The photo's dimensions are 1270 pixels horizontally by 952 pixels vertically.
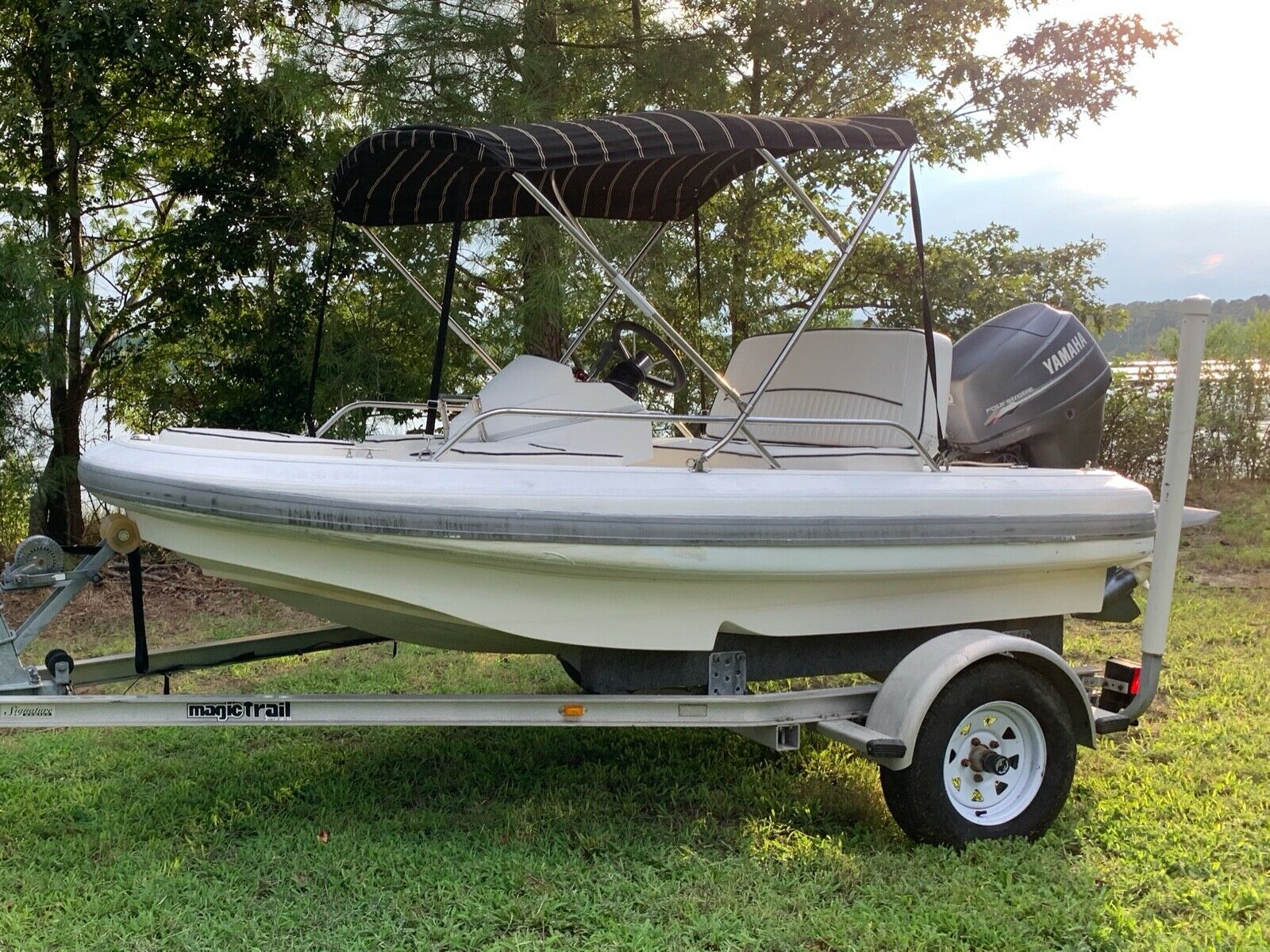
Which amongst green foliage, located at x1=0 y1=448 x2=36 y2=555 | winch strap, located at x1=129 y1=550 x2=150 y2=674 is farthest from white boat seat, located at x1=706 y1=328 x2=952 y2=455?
green foliage, located at x1=0 y1=448 x2=36 y2=555

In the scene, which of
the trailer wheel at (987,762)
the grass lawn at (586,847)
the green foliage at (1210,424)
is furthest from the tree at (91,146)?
the green foliage at (1210,424)

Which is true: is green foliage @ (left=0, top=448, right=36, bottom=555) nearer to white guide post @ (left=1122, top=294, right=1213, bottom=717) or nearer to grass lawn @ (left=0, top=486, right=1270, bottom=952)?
grass lawn @ (left=0, top=486, right=1270, bottom=952)

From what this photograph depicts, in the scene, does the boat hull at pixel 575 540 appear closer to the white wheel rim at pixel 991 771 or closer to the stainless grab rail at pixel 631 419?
the stainless grab rail at pixel 631 419

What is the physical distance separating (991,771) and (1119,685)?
0.69 meters

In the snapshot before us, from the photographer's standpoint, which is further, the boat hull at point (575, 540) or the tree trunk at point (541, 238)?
the tree trunk at point (541, 238)

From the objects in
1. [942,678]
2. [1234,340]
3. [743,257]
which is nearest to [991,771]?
[942,678]

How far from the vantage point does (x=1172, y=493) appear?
3.77 m

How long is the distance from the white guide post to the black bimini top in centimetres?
116

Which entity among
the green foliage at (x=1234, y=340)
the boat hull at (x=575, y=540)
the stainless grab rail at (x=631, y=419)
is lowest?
the boat hull at (x=575, y=540)

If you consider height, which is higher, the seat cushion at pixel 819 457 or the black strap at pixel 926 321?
the black strap at pixel 926 321

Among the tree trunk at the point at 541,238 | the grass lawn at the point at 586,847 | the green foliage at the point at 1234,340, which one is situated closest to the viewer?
the grass lawn at the point at 586,847

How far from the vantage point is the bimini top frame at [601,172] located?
10.3 feet

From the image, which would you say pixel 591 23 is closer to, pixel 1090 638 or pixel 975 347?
pixel 975 347

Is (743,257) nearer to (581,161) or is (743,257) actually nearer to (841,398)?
(841,398)
